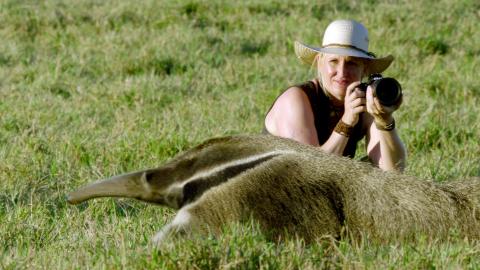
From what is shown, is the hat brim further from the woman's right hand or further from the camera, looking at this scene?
the camera

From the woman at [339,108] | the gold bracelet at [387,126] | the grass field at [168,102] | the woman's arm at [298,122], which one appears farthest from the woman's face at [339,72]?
the grass field at [168,102]

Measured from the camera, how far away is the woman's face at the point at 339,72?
5059mm

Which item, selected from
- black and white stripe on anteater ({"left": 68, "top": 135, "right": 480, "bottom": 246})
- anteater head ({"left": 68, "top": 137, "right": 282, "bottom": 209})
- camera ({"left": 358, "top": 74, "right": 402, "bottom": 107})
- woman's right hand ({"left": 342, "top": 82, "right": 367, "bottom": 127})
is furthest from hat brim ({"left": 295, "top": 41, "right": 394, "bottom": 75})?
anteater head ({"left": 68, "top": 137, "right": 282, "bottom": 209})

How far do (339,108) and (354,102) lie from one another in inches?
20.5

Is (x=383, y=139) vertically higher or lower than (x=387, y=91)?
lower

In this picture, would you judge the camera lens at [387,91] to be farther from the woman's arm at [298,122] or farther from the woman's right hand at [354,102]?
the woman's arm at [298,122]

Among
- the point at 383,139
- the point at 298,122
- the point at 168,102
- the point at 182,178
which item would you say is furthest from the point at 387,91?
the point at 168,102

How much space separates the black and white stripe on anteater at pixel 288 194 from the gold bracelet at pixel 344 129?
90cm

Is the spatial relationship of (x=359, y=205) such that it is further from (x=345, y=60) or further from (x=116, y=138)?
(x=116, y=138)

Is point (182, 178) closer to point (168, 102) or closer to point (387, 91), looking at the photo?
point (387, 91)

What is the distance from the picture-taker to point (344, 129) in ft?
15.9

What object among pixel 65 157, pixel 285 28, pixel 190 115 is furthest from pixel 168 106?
pixel 285 28

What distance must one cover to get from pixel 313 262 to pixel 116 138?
3.16m

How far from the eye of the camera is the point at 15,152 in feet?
19.5
